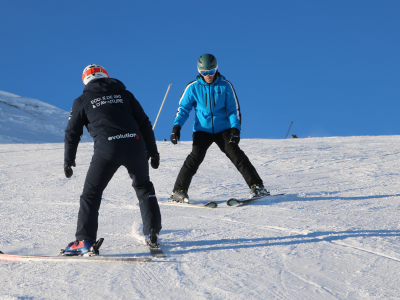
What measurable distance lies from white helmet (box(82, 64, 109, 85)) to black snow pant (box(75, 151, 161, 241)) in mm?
673

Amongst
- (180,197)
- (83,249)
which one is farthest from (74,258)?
(180,197)

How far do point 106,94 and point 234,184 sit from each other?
3.44 m

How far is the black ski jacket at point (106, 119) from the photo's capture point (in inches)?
117

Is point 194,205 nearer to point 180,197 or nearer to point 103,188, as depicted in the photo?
point 180,197

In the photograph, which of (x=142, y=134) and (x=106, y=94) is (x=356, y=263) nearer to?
(x=142, y=134)

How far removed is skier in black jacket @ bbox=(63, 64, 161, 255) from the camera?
2.92 metres

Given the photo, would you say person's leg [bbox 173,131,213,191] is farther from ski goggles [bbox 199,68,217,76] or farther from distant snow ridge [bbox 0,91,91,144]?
distant snow ridge [bbox 0,91,91,144]

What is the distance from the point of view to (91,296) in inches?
83.4

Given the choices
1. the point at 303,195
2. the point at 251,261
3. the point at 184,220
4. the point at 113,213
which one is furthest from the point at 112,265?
the point at 303,195

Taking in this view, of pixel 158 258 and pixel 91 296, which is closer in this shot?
pixel 91 296

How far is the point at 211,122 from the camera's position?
4.85 meters

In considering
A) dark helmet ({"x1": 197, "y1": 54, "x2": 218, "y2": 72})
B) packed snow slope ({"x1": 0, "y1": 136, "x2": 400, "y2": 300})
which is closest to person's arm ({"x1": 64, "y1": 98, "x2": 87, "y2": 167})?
packed snow slope ({"x1": 0, "y1": 136, "x2": 400, "y2": 300})

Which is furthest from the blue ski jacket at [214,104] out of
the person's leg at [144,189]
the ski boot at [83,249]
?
the ski boot at [83,249]

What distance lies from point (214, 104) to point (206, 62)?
1.74 ft
